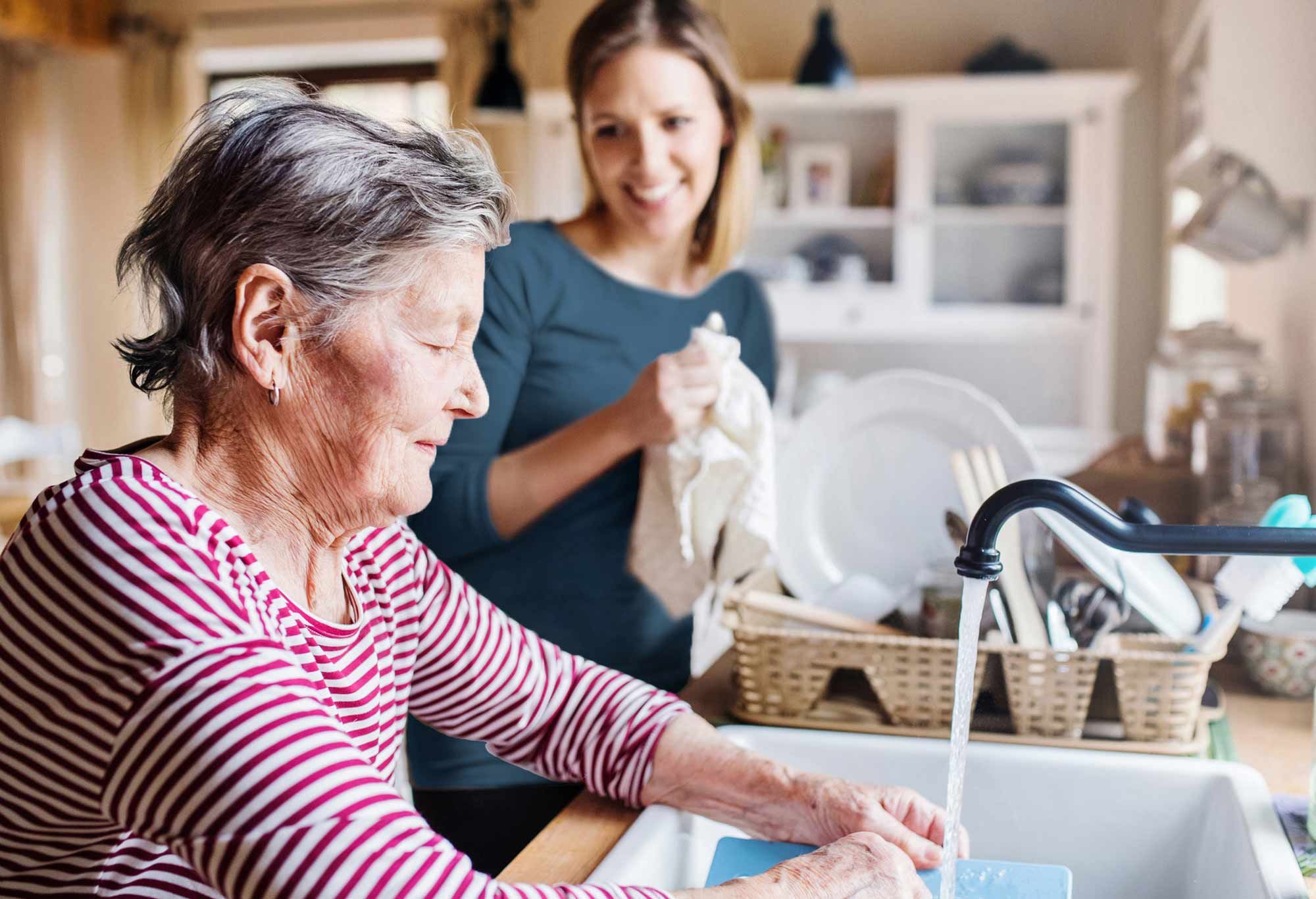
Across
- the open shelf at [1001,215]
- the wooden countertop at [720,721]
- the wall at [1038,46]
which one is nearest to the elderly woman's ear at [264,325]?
the wooden countertop at [720,721]

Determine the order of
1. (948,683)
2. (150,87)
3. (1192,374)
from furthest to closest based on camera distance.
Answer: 1. (150,87)
2. (1192,374)
3. (948,683)

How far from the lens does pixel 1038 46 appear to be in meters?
4.16

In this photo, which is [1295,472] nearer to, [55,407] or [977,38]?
[977,38]

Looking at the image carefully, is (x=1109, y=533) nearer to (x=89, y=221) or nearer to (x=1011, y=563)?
(x=1011, y=563)

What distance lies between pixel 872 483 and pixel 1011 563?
11.4 inches

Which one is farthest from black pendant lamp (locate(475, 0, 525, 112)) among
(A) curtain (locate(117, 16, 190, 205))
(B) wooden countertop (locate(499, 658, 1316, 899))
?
(B) wooden countertop (locate(499, 658, 1316, 899))

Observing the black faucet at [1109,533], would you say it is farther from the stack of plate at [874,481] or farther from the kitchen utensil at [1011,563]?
the stack of plate at [874,481]

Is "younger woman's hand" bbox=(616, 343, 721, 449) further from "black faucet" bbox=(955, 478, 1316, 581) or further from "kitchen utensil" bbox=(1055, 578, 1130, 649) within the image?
"black faucet" bbox=(955, 478, 1316, 581)

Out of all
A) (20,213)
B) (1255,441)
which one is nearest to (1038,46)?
(1255,441)

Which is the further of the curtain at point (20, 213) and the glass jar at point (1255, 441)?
the curtain at point (20, 213)

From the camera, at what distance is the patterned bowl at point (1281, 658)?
4.22ft

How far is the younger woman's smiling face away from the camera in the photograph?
1.34m

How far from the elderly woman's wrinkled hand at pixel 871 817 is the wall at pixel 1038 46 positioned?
137 inches

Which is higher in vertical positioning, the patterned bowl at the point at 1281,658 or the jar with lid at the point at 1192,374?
the jar with lid at the point at 1192,374
